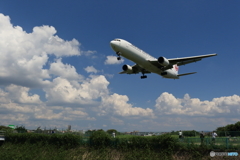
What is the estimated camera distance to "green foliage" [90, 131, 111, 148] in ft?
113

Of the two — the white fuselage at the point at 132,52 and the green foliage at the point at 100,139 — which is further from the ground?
the white fuselage at the point at 132,52

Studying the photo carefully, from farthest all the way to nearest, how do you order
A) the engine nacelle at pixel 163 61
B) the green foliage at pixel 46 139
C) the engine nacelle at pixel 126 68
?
1. the engine nacelle at pixel 126 68
2. the engine nacelle at pixel 163 61
3. the green foliage at pixel 46 139

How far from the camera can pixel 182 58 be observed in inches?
1797

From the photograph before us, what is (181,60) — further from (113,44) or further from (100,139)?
(100,139)

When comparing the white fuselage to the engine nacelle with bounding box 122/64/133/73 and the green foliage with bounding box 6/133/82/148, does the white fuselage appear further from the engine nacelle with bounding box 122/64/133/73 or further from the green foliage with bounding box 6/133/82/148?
the green foliage with bounding box 6/133/82/148

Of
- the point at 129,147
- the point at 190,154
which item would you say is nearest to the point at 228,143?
the point at 190,154

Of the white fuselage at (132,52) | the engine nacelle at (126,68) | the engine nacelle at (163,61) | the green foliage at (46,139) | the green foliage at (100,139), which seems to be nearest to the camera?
the green foliage at (100,139)

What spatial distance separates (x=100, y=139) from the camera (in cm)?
3497

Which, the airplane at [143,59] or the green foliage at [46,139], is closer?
the green foliage at [46,139]

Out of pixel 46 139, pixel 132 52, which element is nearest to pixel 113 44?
pixel 132 52

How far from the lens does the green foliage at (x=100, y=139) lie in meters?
34.4

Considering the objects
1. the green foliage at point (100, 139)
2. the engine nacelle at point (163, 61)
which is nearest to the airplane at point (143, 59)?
the engine nacelle at point (163, 61)

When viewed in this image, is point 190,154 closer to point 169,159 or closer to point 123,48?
point 169,159

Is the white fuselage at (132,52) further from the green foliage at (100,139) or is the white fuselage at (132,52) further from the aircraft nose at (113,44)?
the green foliage at (100,139)
